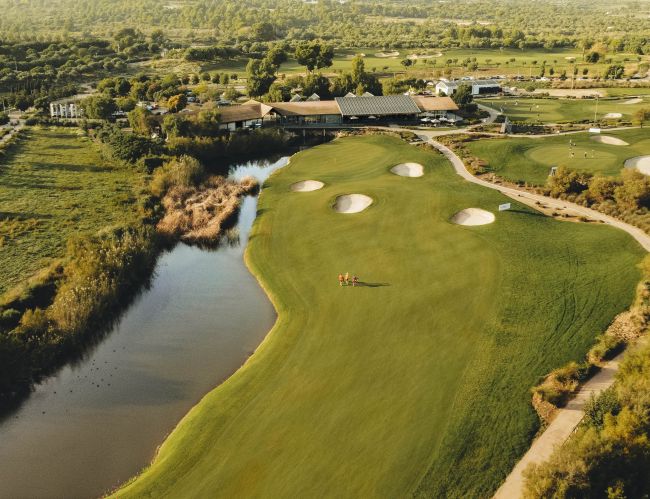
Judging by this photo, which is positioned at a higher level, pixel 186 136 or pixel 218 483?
pixel 186 136

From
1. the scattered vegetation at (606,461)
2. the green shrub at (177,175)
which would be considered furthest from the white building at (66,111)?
the scattered vegetation at (606,461)

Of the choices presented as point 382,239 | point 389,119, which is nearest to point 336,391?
point 382,239

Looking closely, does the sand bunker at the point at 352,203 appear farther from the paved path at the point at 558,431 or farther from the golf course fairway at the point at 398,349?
the paved path at the point at 558,431

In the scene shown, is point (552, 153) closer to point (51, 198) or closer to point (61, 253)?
point (61, 253)

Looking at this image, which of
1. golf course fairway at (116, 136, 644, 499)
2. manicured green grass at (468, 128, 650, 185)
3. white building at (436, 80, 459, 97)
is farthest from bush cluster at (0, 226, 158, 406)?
white building at (436, 80, 459, 97)

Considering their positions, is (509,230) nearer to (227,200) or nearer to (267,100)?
(227,200)

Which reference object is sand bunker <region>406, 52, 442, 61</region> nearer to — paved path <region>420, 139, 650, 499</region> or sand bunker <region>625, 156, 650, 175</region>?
sand bunker <region>625, 156, 650, 175</region>

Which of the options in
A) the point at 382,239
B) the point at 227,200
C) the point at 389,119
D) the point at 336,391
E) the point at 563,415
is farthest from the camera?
the point at 389,119
